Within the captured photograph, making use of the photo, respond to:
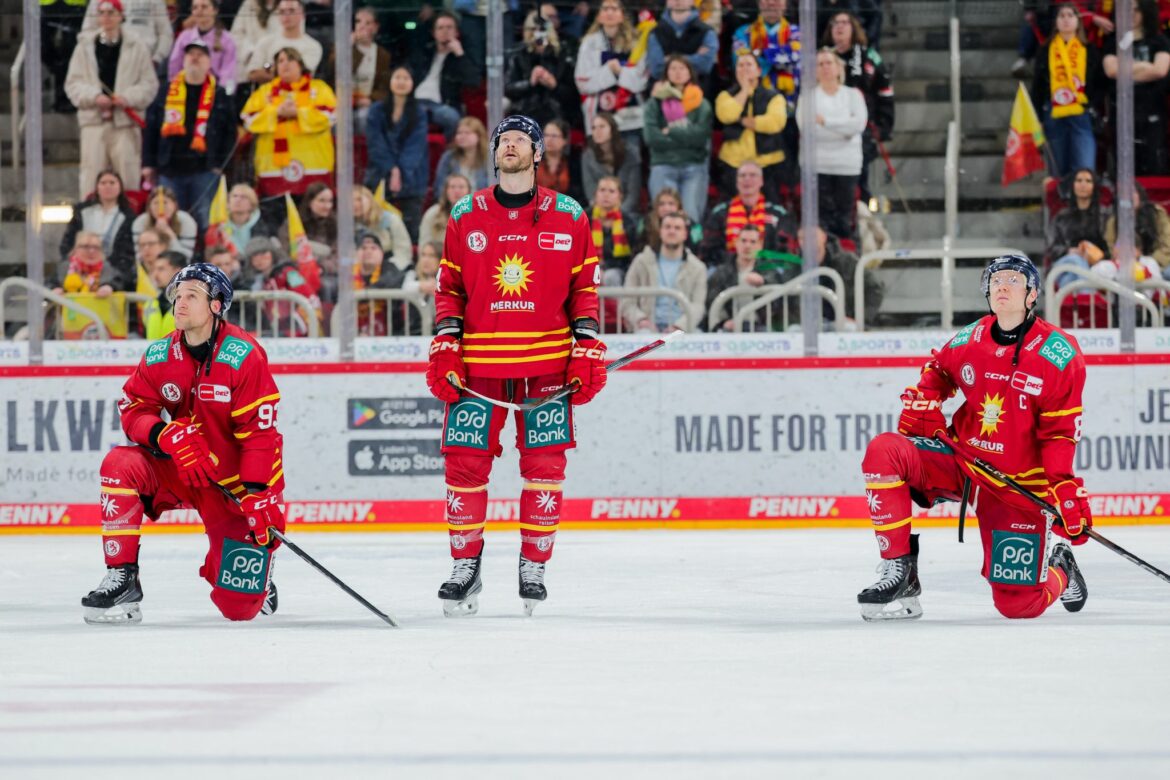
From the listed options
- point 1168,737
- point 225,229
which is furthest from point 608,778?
point 225,229

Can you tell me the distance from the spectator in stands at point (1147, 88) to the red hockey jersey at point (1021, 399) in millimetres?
4035

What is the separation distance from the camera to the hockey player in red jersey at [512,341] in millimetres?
5543

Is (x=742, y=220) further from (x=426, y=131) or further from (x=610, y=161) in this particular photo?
(x=426, y=131)

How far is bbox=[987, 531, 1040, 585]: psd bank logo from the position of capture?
5.25 meters

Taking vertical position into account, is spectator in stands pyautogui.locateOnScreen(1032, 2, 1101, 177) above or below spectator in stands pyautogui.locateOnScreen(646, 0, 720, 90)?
below

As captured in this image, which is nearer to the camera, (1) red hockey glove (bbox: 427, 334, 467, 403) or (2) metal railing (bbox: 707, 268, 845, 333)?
(1) red hockey glove (bbox: 427, 334, 467, 403)

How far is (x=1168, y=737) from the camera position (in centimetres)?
327

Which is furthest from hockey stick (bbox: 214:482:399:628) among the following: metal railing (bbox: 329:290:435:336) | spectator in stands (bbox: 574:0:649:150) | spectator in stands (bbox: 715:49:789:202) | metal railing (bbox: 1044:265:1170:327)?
metal railing (bbox: 1044:265:1170:327)

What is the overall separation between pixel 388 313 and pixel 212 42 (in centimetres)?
173

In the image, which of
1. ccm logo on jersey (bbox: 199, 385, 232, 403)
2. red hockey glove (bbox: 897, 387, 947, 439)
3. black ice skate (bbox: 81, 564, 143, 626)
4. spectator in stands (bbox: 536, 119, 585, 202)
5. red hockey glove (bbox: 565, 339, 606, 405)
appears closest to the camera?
black ice skate (bbox: 81, 564, 143, 626)

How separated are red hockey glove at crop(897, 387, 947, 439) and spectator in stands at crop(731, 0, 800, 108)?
3.85m

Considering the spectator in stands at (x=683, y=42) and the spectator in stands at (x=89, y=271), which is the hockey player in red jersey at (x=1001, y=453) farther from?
the spectator in stands at (x=89, y=271)

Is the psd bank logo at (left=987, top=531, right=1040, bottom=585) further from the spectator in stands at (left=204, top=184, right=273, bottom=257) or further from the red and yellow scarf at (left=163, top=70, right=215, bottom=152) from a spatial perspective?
the red and yellow scarf at (left=163, top=70, right=215, bottom=152)

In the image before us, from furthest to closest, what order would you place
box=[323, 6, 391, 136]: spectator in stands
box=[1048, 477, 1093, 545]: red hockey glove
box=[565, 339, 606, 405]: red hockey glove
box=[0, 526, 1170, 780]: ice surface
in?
box=[323, 6, 391, 136]: spectator in stands → box=[565, 339, 606, 405]: red hockey glove → box=[1048, 477, 1093, 545]: red hockey glove → box=[0, 526, 1170, 780]: ice surface
